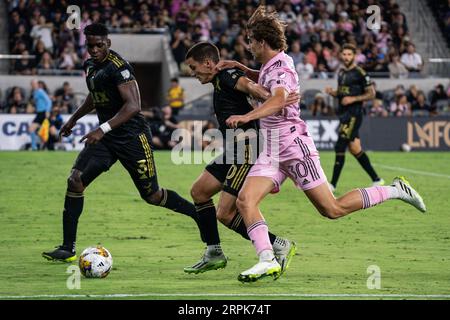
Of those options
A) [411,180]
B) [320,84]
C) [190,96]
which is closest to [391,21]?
[320,84]

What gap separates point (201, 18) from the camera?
34688 mm

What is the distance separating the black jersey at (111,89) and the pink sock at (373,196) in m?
2.69

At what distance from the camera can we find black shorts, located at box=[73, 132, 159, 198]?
1101cm

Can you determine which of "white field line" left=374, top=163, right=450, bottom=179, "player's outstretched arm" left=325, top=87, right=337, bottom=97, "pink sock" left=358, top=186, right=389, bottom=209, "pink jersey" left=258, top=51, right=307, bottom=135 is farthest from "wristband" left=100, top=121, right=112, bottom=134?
"white field line" left=374, top=163, right=450, bottom=179

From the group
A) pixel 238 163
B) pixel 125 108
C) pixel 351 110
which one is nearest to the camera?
pixel 238 163

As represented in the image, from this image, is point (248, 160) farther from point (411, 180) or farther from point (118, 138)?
point (411, 180)

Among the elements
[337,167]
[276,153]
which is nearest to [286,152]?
[276,153]

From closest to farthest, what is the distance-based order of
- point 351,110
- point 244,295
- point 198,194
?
point 244,295
point 198,194
point 351,110

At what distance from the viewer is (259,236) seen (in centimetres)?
926

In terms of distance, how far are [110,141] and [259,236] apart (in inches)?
102

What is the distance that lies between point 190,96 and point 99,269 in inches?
921

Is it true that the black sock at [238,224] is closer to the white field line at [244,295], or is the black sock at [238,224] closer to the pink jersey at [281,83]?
the pink jersey at [281,83]

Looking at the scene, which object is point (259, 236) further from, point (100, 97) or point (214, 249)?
point (100, 97)

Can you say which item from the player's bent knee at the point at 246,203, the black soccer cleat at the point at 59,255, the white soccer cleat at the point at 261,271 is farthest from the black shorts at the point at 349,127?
the white soccer cleat at the point at 261,271
